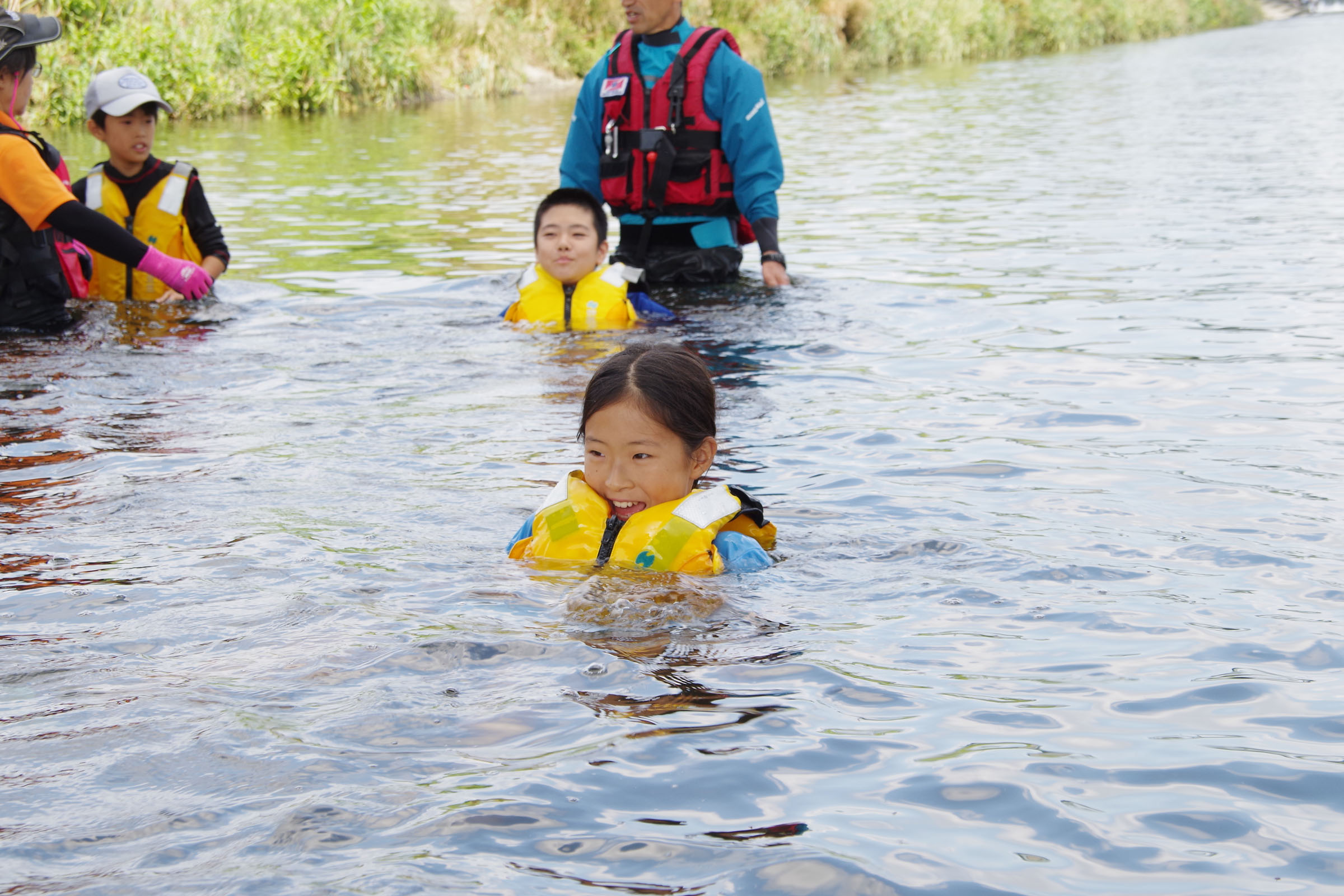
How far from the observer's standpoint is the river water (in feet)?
7.87

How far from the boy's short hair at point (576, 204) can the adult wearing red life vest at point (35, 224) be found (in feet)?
6.20

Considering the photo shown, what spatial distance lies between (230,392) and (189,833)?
4175 millimetres

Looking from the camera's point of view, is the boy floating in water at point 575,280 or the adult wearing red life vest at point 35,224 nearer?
the adult wearing red life vest at point 35,224

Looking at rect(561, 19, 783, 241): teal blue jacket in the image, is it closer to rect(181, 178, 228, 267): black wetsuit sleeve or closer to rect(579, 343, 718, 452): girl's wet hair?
rect(181, 178, 228, 267): black wetsuit sleeve

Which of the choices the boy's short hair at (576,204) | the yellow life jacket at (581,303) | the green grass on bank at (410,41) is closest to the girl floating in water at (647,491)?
the yellow life jacket at (581,303)

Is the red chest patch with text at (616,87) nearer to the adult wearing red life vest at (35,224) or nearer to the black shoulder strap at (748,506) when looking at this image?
the adult wearing red life vest at (35,224)

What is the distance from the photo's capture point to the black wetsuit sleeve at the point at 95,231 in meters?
6.95

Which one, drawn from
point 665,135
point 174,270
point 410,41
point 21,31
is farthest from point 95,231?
point 410,41

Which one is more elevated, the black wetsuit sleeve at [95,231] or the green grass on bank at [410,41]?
the green grass on bank at [410,41]

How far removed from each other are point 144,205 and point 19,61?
51.9 inches

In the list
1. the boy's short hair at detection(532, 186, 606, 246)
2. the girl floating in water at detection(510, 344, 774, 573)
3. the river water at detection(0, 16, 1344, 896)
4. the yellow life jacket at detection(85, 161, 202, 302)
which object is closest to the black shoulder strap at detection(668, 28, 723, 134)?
the boy's short hair at detection(532, 186, 606, 246)

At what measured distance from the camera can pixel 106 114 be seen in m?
7.59

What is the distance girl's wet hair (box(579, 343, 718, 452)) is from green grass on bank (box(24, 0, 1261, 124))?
1712 cm

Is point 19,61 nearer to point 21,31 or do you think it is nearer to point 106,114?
point 21,31
